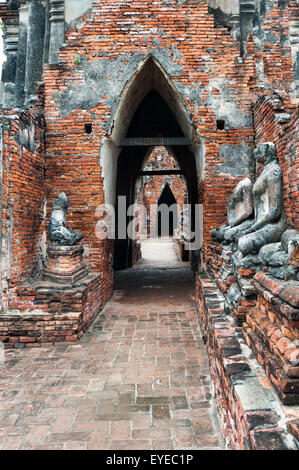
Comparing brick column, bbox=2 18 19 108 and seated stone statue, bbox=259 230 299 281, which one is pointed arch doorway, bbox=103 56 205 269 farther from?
seated stone statue, bbox=259 230 299 281

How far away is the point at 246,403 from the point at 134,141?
609 cm

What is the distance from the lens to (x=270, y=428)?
152 cm

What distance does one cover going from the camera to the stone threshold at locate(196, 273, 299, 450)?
1475 millimetres

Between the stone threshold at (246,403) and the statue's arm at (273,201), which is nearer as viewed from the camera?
the stone threshold at (246,403)

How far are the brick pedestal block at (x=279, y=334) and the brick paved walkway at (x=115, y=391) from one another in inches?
31.7

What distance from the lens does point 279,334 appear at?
199 centimetres

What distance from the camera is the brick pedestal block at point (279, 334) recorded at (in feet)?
5.53

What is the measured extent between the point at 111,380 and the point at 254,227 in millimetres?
2317

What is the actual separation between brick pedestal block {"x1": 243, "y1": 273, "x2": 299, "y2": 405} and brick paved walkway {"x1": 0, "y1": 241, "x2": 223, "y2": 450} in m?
0.80

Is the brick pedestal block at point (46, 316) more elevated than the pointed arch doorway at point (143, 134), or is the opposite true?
the pointed arch doorway at point (143, 134)

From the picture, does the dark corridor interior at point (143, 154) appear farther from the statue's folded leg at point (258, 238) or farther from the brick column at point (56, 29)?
the statue's folded leg at point (258, 238)

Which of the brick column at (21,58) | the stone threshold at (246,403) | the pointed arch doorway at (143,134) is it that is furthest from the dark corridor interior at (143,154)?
the stone threshold at (246,403)
